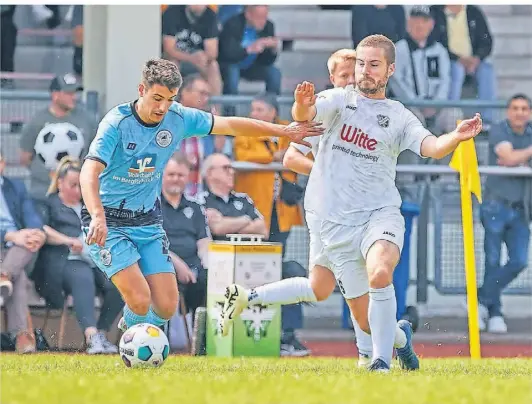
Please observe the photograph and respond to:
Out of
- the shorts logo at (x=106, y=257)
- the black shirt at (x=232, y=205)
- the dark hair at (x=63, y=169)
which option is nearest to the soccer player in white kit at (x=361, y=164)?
the shorts logo at (x=106, y=257)

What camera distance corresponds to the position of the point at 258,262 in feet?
38.5

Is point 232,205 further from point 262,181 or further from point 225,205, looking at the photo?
point 262,181

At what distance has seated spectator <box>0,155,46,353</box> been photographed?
1186cm

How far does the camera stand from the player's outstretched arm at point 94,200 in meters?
8.00

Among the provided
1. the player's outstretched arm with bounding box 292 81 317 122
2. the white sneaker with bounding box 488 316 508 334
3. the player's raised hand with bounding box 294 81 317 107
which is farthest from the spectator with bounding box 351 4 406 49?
the player's raised hand with bounding box 294 81 317 107

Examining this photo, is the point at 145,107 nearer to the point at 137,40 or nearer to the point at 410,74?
the point at 137,40

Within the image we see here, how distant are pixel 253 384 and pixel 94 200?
1761 mm

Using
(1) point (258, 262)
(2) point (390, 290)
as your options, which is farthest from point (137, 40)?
(2) point (390, 290)

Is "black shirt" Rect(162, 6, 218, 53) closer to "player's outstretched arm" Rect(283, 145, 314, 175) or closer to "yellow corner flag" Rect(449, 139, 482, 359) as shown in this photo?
"yellow corner flag" Rect(449, 139, 482, 359)

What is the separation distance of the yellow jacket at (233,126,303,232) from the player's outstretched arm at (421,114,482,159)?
421cm

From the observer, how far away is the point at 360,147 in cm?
879

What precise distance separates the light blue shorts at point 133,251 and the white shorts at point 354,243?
1122 millimetres

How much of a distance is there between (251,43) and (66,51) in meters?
3.20

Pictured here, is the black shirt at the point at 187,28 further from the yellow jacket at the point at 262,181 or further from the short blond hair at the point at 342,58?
the short blond hair at the point at 342,58
